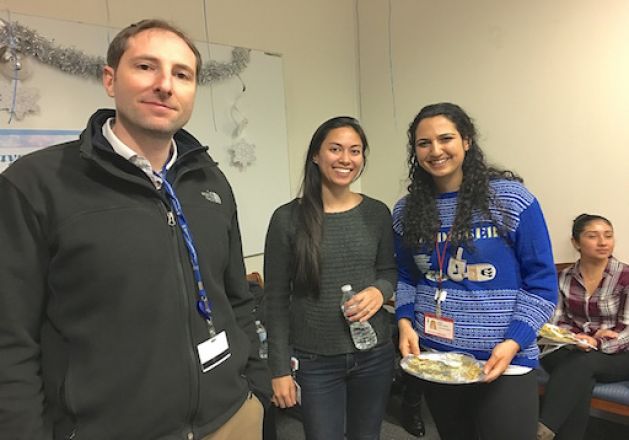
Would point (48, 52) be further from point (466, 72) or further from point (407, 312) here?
point (466, 72)

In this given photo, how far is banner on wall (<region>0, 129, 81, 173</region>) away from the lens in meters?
2.02

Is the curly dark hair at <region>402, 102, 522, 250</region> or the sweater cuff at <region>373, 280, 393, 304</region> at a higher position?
the curly dark hair at <region>402, 102, 522, 250</region>

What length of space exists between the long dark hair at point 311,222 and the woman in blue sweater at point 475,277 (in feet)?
1.03

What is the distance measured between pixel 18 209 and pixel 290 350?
98 centimetres

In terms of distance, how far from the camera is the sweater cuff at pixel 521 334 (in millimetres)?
1280

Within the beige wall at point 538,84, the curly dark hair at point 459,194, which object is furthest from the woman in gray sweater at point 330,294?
the beige wall at point 538,84

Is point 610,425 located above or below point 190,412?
below

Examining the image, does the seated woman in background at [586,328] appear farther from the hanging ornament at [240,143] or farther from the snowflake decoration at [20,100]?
the snowflake decoration at [20,100]

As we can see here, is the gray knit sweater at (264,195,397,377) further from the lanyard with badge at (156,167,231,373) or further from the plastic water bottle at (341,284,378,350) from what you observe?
the lanyard with badge at (156,167,231,373)

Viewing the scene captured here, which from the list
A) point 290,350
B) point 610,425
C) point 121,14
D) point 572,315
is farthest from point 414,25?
point 610,425

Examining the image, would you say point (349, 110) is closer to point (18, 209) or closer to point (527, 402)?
point (527, 402)

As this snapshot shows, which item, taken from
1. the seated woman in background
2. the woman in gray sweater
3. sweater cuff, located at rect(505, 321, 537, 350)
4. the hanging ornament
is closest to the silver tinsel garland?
the hanging ornament

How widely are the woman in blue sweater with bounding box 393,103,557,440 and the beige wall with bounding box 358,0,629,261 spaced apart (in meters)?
1.50

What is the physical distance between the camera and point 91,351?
2.97 ft
